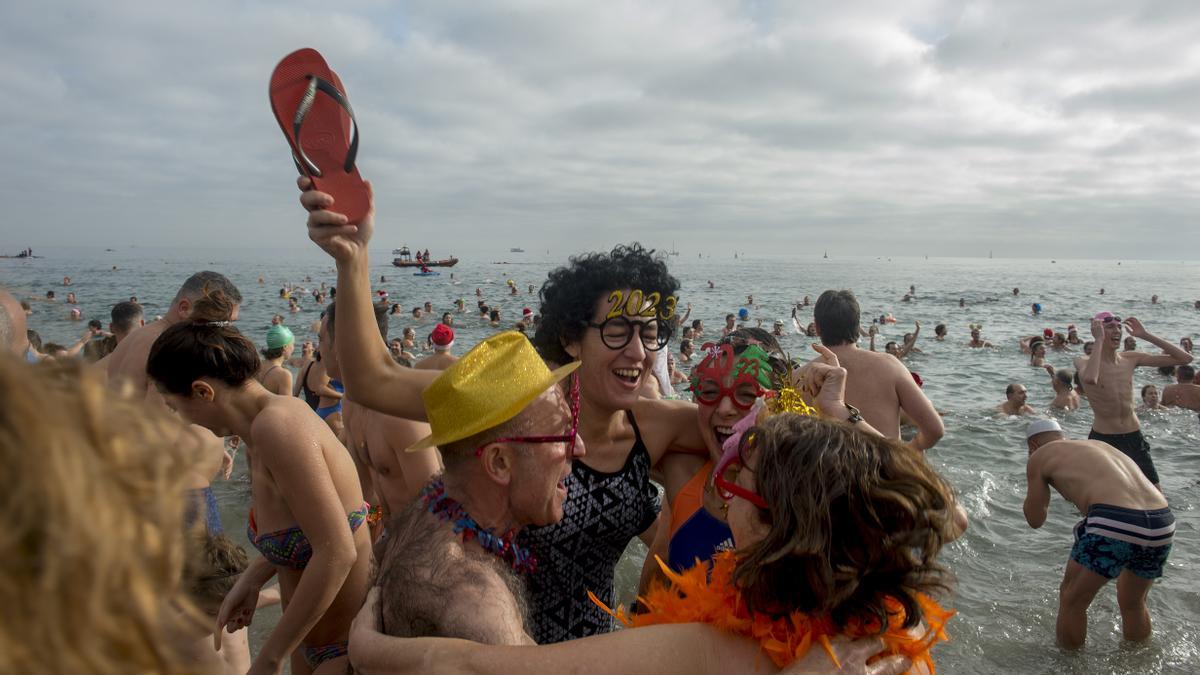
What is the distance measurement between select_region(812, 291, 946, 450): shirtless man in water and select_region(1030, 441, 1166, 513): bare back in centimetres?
118

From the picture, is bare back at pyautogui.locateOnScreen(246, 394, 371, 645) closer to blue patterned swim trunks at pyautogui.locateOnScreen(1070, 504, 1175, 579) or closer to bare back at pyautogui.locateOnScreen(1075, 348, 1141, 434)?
blue patterned swim trunks at pyautogui.locateOnScreen(1070, 504, 1175, 579)

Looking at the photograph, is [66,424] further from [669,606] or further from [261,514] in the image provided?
[261,514]

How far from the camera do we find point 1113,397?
895 cm

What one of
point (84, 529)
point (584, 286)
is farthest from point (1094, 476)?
point (84, 529)

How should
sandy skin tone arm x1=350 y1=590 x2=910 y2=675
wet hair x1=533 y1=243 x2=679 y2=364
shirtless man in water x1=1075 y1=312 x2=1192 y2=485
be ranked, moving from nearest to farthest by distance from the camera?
sandy skin tone arm x1=350 y1=590 x2=910 y2=675
wet hair x1=533 y1=243 x2=679 y2=364
shirtless man in water x1=1075 y1=312 x2=1192 y2=485

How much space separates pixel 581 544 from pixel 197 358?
1.73 meters

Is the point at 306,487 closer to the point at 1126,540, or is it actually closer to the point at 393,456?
the point at 393,456

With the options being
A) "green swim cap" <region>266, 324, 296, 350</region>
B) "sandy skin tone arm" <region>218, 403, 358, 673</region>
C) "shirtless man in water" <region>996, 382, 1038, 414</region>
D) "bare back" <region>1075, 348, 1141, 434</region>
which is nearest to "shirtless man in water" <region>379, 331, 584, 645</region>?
"sandy skin tone arm" <region>218, 403, 358, 673</region>

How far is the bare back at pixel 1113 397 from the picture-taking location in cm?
889

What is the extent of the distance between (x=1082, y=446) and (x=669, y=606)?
5.35 m

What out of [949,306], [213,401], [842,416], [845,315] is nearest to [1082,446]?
[845,315]

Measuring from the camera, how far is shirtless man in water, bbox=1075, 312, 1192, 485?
8.80 meters

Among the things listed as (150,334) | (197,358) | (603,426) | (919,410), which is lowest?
(919,410)

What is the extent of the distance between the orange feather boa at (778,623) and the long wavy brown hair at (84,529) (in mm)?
1413
